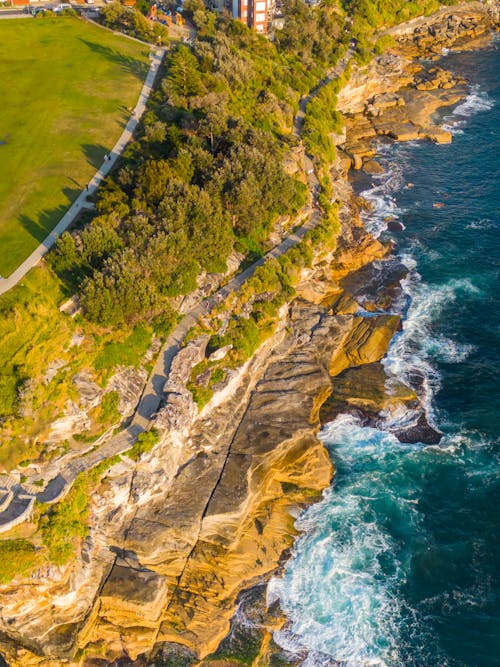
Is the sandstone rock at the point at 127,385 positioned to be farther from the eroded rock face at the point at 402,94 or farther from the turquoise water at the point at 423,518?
the eroded rock face at the point at 402,94

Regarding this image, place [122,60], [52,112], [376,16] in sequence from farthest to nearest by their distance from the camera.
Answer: [376,16], [122,60], [52,112]

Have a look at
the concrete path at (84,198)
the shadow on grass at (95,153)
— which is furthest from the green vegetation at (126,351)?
the shadow on grass at (95,153)

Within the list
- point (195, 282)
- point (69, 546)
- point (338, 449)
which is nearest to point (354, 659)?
point (338, 449)

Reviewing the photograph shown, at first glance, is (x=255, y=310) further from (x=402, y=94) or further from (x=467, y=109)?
(x=467, y=109)

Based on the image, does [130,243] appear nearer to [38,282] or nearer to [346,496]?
[38,282]

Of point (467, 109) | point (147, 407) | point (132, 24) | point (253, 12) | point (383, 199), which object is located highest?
point (253, 12)

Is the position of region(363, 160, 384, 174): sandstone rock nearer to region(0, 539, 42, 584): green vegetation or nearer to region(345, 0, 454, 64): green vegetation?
region(345, 0, 454, 64): green vegetation

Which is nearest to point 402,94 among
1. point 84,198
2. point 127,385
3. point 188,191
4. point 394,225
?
point 394,225
